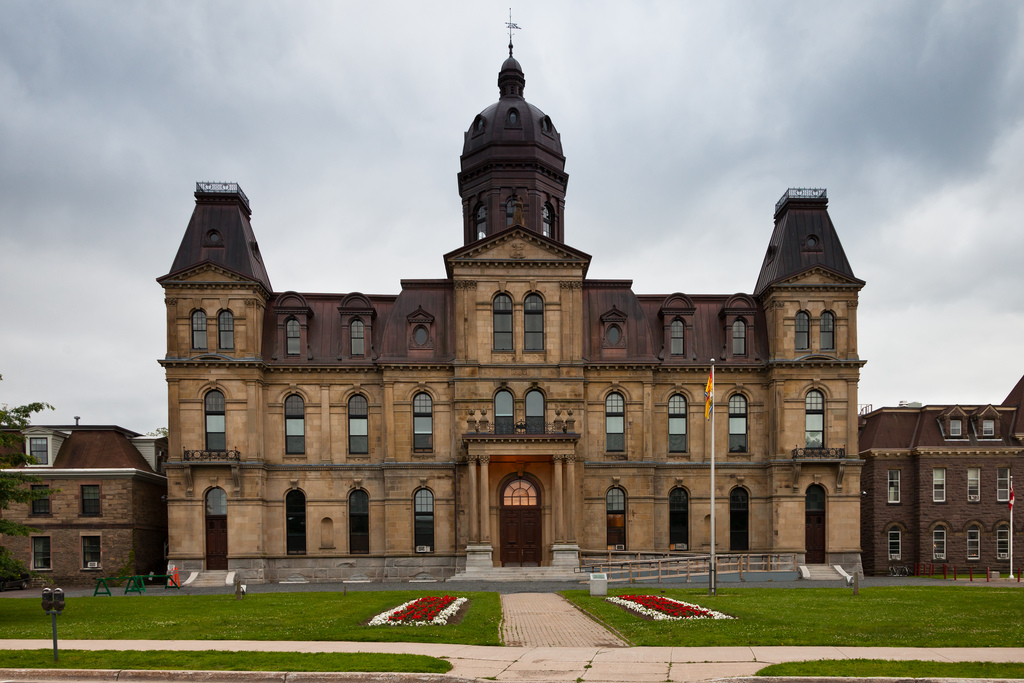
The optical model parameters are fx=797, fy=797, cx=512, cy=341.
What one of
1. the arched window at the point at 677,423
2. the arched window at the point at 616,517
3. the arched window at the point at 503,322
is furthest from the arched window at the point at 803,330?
the arched window at the point at 503,322

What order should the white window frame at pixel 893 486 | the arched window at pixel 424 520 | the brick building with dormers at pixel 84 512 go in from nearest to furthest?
1. the brick building with dormers at pixel 84 512
2. the arched window at pixel 424 520
3. the white window frame at pixel 893 486

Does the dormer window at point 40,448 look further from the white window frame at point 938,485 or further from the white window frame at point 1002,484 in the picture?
the white window frame at point 1002,484

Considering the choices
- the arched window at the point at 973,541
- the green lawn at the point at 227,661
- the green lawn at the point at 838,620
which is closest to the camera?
the green lawn at the point at 227,661

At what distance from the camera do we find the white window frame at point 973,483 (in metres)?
47.1

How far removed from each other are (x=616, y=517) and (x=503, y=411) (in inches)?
334

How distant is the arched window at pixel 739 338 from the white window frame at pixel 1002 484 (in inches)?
680

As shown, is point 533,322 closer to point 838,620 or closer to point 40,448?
point 838,620

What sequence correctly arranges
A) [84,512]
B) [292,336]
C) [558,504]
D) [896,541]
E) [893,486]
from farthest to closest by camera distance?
[893,486], [896,541], [292,336], [84,512], [558,504]

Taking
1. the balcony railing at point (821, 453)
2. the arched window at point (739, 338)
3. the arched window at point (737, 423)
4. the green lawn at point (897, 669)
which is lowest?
the green lawn at point (897, 669)

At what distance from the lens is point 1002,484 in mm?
47281

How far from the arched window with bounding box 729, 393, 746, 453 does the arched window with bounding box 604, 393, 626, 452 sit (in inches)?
247

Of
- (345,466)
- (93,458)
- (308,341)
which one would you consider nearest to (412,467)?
(345,466)

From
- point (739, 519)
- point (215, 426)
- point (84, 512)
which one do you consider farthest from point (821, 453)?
point (84, 512)

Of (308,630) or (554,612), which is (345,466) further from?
(308,630)
